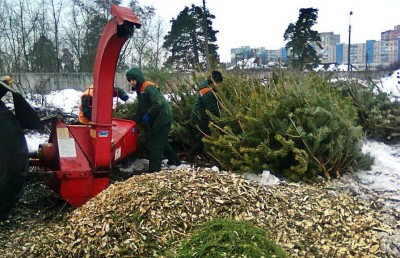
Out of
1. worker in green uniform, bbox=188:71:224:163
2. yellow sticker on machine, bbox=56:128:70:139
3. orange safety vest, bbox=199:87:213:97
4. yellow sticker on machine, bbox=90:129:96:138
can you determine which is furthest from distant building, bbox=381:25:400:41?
yellow sticker on machine, bbox=56:128:70:139

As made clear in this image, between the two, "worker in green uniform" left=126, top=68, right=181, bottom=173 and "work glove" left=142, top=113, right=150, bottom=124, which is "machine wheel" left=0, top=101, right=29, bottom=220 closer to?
"worker in green uniform" left=126, top=68, right=181, bottom=173

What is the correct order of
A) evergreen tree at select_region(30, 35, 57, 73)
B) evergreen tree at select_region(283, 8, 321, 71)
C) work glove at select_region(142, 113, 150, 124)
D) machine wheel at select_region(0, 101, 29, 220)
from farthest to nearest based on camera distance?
evergreen tree at select_region(283, 8, 321, 71) → evergreen tree at select_region(30, 35, 57, 73) → work glove at select_region(142, 113, 150, 124) → machine wheel at select_region(0, 101, 29, 220)

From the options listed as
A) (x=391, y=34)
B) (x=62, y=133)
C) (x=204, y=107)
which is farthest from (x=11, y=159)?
(x=391, y=34)

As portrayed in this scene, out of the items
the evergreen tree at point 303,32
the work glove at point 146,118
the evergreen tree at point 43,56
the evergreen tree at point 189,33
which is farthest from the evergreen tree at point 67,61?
the work glove at point 146,118

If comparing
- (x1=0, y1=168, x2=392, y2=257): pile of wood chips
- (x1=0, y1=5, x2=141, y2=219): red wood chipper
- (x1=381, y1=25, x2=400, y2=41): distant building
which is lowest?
(x1=0, y1=168, x2=392, y2=257): pile of wood chips

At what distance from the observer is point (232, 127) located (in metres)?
6.52

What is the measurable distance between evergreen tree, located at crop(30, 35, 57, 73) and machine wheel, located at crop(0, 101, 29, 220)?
22.3 meters

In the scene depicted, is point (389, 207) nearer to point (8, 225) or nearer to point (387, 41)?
point (8, 225)

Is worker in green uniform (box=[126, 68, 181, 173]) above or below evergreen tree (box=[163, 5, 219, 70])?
below

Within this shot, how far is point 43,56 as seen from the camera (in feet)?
84.3

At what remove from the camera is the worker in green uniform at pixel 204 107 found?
729cm

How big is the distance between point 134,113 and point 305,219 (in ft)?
14.1

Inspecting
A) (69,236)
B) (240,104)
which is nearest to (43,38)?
(240,104)

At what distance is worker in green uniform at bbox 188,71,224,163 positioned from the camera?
7.29 metres
